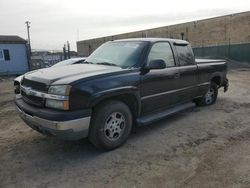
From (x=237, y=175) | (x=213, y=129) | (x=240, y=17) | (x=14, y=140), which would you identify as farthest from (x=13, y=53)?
(x=240, y=17)

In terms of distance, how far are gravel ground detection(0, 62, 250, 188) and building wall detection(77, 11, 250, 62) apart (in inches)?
897

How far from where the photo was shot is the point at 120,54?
4895mm

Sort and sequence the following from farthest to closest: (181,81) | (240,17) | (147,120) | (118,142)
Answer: (240,17) < (181,81) < (147,120) < (118,142)

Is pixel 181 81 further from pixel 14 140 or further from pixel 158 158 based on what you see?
pixel 14 140

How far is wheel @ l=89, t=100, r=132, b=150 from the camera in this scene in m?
3.88

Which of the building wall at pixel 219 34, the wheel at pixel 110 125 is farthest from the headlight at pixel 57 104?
the building wall at pixel 219 34

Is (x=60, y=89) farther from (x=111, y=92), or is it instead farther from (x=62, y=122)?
(x=111, y=92)

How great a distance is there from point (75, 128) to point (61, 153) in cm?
80

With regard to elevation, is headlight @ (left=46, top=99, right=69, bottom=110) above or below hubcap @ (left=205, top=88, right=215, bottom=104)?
above

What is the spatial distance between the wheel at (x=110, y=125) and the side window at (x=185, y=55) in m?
2.00

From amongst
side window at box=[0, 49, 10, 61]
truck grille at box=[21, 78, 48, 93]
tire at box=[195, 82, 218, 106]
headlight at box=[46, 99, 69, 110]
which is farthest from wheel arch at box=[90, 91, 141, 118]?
side window at box=[0, 49, 10, 61]

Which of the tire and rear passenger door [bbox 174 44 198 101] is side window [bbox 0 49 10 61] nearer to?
the tire

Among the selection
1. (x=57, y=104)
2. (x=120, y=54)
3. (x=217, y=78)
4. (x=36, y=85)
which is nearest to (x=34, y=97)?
(x=36, y=85)

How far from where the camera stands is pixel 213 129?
17.0 feet
